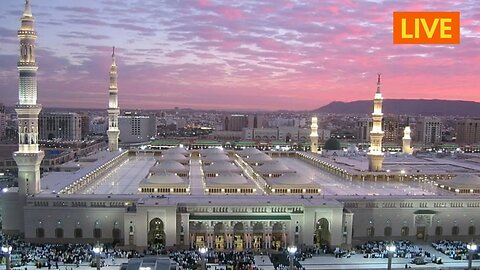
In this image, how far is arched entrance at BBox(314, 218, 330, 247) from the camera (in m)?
27.1

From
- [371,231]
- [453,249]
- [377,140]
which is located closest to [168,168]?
[377,140]

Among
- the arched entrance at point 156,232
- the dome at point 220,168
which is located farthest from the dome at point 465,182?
the arched entrance at point 156,232

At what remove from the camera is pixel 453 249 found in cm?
2664

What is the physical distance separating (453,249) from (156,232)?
14.5m

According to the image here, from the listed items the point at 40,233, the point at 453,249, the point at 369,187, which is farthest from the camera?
A: the point at 369,187

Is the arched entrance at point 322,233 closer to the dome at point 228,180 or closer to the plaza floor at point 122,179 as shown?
the dome at point 228,180

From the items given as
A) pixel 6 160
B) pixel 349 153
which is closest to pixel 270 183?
pixel 349 153

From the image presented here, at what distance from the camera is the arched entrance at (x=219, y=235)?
26291 mm

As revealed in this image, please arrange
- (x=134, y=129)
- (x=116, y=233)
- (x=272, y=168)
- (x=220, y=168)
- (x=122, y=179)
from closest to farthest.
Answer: (x=116, y=233)
(x=122, y=179)
(x=272, y=168)
(x=220, y=168)
(x=134, y=129)

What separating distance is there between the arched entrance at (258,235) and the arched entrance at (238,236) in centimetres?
56

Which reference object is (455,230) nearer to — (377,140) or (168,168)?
(377,140)

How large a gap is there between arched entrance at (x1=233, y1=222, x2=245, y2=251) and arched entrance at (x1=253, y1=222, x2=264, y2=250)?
1.84 feet

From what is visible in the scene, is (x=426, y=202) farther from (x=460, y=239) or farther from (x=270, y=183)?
(x=270, y=183)

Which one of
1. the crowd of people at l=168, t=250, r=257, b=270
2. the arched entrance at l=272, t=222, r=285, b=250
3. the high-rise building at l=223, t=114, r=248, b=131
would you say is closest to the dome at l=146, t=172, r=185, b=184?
the crowd of people at l=168, t=250, r=257, b=270
